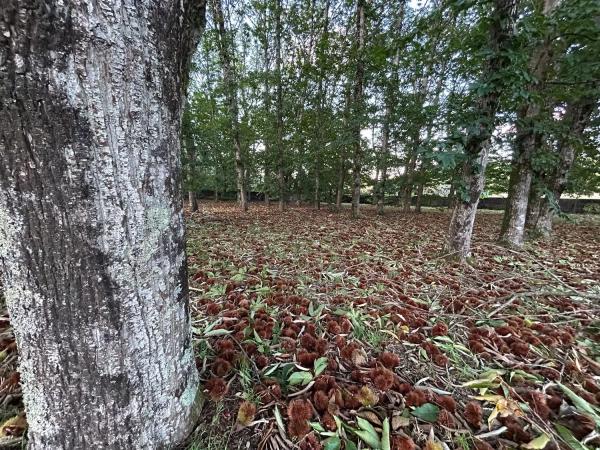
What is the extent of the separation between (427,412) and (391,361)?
0.24 metres

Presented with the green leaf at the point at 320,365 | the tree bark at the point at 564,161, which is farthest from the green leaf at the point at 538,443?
the tree bark at the point at 564,161

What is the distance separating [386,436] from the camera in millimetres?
748

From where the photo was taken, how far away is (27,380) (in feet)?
2.15

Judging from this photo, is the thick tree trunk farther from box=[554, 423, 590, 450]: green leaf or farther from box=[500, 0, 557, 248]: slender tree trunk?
box=[500, 0, 557, 248]: slender tree trunk

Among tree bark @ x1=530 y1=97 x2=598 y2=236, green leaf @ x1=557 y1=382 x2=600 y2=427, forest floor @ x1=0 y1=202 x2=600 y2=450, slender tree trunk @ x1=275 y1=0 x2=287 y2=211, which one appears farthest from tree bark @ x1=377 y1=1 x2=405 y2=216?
green leaf @ x1=557 y1=382 x2=600 y2=427

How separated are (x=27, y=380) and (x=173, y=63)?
0.96 meters

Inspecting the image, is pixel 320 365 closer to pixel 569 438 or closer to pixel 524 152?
pixel 569 438

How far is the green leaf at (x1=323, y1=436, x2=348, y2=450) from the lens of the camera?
2.39 feet

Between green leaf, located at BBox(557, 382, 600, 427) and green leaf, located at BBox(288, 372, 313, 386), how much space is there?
A: 94cm

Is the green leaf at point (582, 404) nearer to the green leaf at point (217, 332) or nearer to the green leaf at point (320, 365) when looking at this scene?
the green leaf at point (320, 365)

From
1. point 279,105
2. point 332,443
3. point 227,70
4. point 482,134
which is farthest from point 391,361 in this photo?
point 279,105

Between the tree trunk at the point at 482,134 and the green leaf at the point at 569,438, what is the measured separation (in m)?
1.96

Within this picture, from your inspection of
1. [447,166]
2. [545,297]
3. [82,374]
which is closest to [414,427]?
[82,374]

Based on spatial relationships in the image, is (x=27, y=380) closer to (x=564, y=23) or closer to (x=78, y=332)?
(x=78, y=332)
